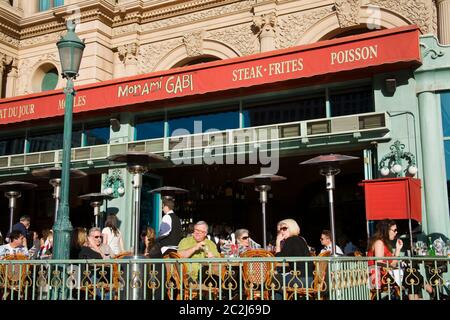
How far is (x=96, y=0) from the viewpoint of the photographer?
17344 millimetres

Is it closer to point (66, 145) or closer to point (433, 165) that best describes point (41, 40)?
point (66, 145)

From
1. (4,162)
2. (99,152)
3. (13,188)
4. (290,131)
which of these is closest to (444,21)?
(290,131)

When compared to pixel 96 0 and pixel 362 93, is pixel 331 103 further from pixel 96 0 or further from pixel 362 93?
pixel 96 0

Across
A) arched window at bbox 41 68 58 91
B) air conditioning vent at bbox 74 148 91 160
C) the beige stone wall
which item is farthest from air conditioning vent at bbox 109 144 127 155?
arched window at bbox 41 68 58 91

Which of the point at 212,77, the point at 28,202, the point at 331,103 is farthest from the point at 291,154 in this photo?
the point at 28,202

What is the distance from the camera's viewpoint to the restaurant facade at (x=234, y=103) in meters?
11.2

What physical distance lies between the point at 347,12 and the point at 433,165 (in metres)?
6.06

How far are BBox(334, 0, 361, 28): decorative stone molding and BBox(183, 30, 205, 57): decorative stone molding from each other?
4442mm

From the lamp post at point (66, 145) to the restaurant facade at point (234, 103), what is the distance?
5.30m

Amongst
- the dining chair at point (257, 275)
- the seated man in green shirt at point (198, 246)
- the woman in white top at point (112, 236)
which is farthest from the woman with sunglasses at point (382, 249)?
the woman in white top at point (112, 236)

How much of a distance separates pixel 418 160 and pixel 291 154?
2.93 meters

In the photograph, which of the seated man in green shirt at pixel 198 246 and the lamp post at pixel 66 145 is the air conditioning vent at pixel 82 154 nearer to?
the lamp post at pixel 66 145
